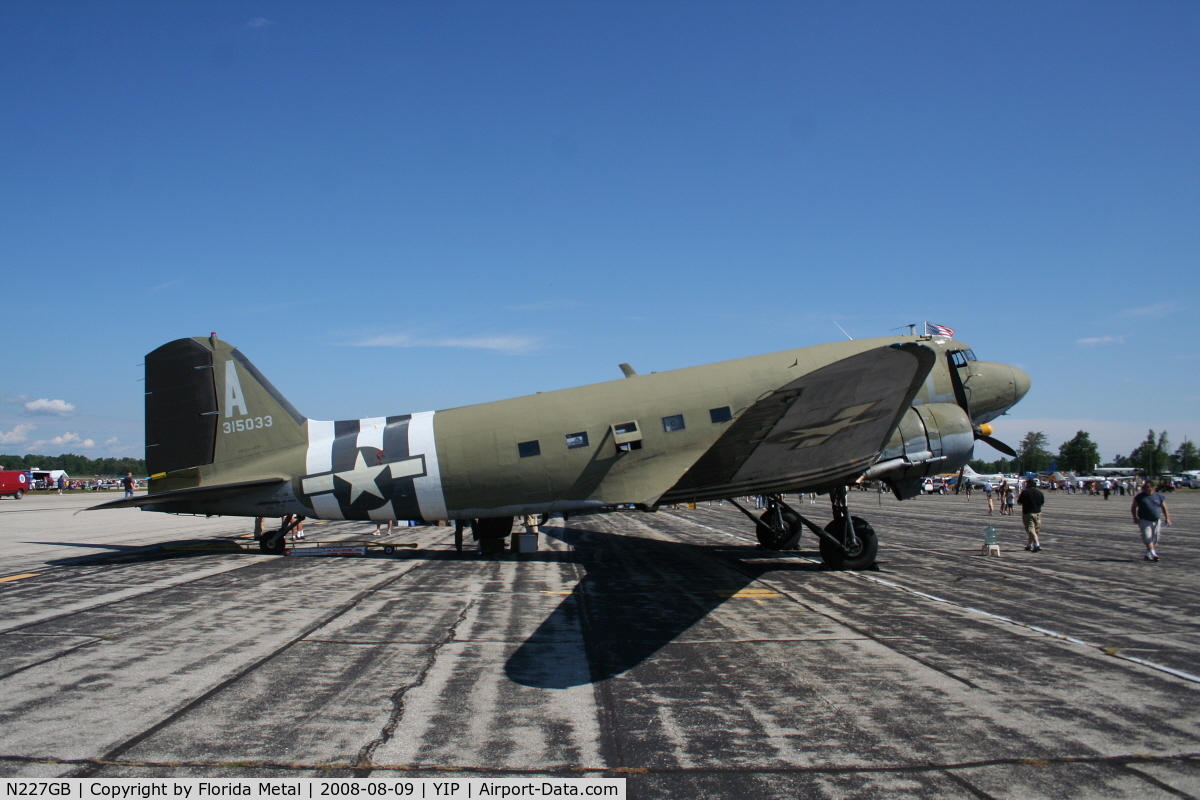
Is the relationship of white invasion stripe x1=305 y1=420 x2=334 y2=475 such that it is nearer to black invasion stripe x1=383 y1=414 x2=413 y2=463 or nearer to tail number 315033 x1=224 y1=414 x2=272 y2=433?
tail number 315033 x1=224 y1=414 x2=272 y2=433

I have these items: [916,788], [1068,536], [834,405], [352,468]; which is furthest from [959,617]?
[1068,536]

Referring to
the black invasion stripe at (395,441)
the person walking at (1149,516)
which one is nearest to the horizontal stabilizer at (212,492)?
the black invasion stripe at (395,441)

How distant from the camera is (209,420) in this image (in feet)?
56.6

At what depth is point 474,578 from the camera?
47.1 feet

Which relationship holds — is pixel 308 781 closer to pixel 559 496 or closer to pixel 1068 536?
pixel 559 496

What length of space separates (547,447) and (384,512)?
4452 mm

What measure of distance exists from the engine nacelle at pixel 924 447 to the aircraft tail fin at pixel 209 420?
1435cm

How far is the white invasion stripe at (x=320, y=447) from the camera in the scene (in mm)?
16719

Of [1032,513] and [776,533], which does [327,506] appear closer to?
[776,533]

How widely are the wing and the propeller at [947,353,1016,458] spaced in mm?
3617

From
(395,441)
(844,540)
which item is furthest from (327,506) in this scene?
(844,540)

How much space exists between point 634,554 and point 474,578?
5662 mm

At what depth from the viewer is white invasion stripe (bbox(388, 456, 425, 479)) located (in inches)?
634
